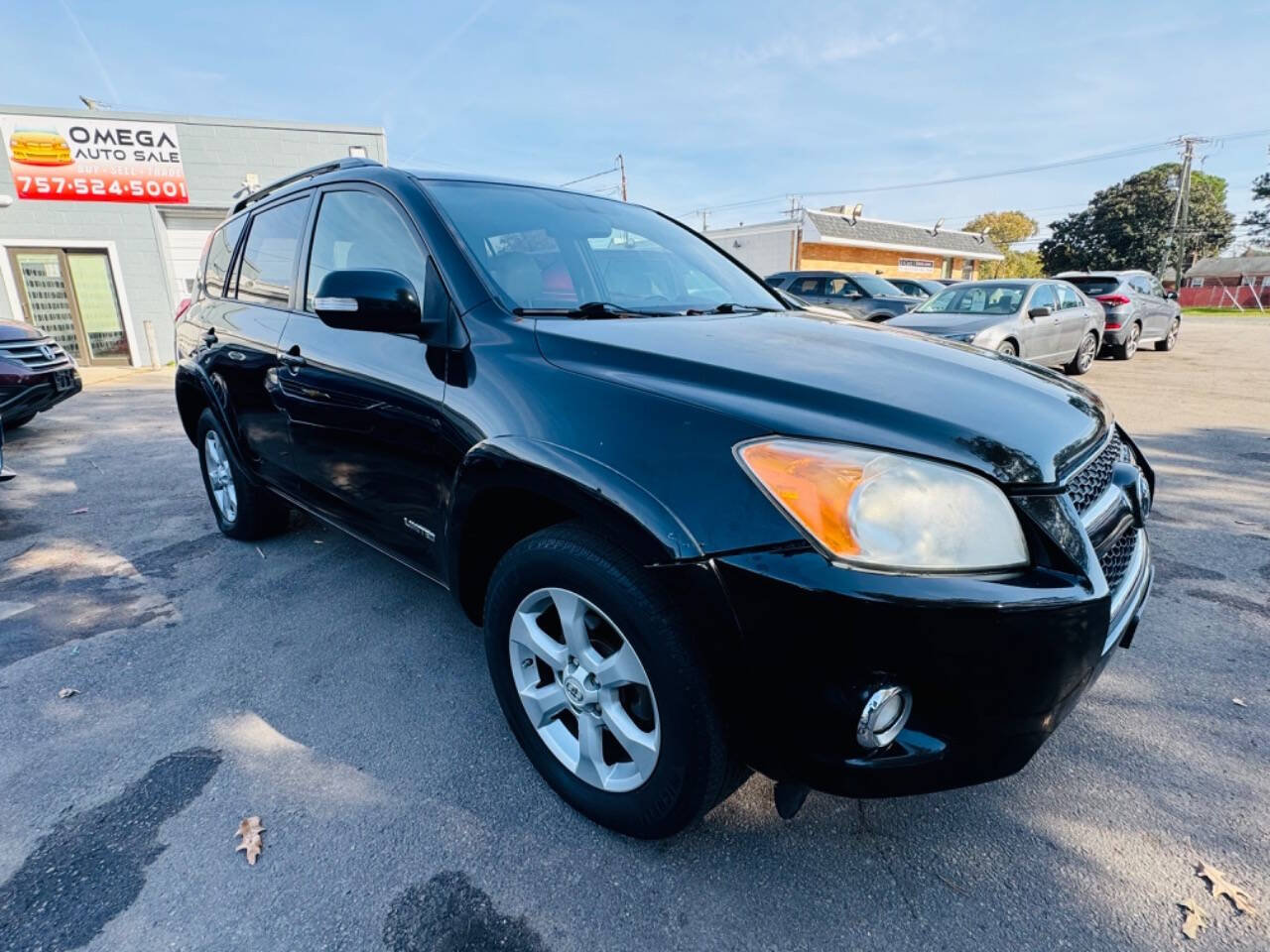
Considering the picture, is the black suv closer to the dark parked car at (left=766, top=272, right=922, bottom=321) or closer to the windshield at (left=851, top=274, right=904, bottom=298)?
the dark parked car at (left=766, top=272, right=922, bottom=321)

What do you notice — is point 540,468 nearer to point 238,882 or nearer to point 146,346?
point 238,882

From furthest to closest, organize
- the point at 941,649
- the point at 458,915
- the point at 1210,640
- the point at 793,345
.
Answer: the point at 1210,640 < the point at 793,345 < the point at 458,915 < the point at 941,649

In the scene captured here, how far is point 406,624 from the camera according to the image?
2.97m

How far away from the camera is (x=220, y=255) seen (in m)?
3.83

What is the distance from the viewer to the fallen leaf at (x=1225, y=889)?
1572 mm

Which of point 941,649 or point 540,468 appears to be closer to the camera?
point 941,649

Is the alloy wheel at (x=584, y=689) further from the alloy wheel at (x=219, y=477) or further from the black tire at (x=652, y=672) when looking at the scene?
the alloy wheel at (x=219, y=477)

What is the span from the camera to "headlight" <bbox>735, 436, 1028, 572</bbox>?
1.33 metres

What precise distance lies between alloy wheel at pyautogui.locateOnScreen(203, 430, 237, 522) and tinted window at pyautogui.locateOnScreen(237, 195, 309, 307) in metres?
0.96

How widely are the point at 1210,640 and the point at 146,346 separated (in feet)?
54.9

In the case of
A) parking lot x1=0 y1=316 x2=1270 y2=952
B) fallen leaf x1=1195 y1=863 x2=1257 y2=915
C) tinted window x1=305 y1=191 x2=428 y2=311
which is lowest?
fallen leaf x1=1195 y1=863 x2=1257 y2=915

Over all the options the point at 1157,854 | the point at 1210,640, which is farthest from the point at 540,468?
the point at 1210,640

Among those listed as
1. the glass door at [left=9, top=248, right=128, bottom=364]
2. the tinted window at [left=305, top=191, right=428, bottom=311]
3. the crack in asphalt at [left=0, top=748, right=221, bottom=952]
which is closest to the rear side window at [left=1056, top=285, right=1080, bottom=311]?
the tinted window at [left=305, top=191, right=428, bottom=311]

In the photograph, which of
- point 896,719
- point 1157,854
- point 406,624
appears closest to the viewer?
point 896,719
